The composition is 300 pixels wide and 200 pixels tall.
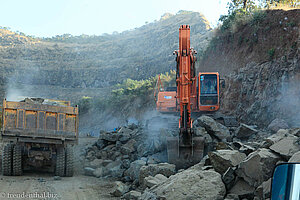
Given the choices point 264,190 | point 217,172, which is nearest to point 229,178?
point 217,172

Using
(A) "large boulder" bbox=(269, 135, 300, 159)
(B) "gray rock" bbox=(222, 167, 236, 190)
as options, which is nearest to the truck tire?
(B) "gray rock" bbox=(222, 167, 236, 190)

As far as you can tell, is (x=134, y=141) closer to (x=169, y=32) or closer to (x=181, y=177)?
(x=181, y=177)

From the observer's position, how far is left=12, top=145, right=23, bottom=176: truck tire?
11.7 metres

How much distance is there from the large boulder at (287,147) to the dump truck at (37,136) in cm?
749

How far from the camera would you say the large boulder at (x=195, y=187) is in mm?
6422

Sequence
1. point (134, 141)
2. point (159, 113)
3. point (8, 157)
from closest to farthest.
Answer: point (8, 157) < point (134, 141) < point (159, 113)

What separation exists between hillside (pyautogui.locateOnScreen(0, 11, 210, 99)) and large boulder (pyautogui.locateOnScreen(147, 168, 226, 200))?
44.7 meters

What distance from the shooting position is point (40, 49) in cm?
7275

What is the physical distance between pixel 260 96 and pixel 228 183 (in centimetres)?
1198

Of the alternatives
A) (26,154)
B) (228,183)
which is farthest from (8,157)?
(228,183)

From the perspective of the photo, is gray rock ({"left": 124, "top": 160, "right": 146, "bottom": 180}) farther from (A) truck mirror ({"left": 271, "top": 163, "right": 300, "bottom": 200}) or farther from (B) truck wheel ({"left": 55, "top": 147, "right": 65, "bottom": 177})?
(A) truck mirror ({"left": 271, "top": 163, "right": 300, "bottom": 200})

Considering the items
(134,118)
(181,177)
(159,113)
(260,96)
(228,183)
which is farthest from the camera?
(134,118)

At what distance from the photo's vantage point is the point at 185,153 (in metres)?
11.5

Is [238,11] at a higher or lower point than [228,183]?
higher
